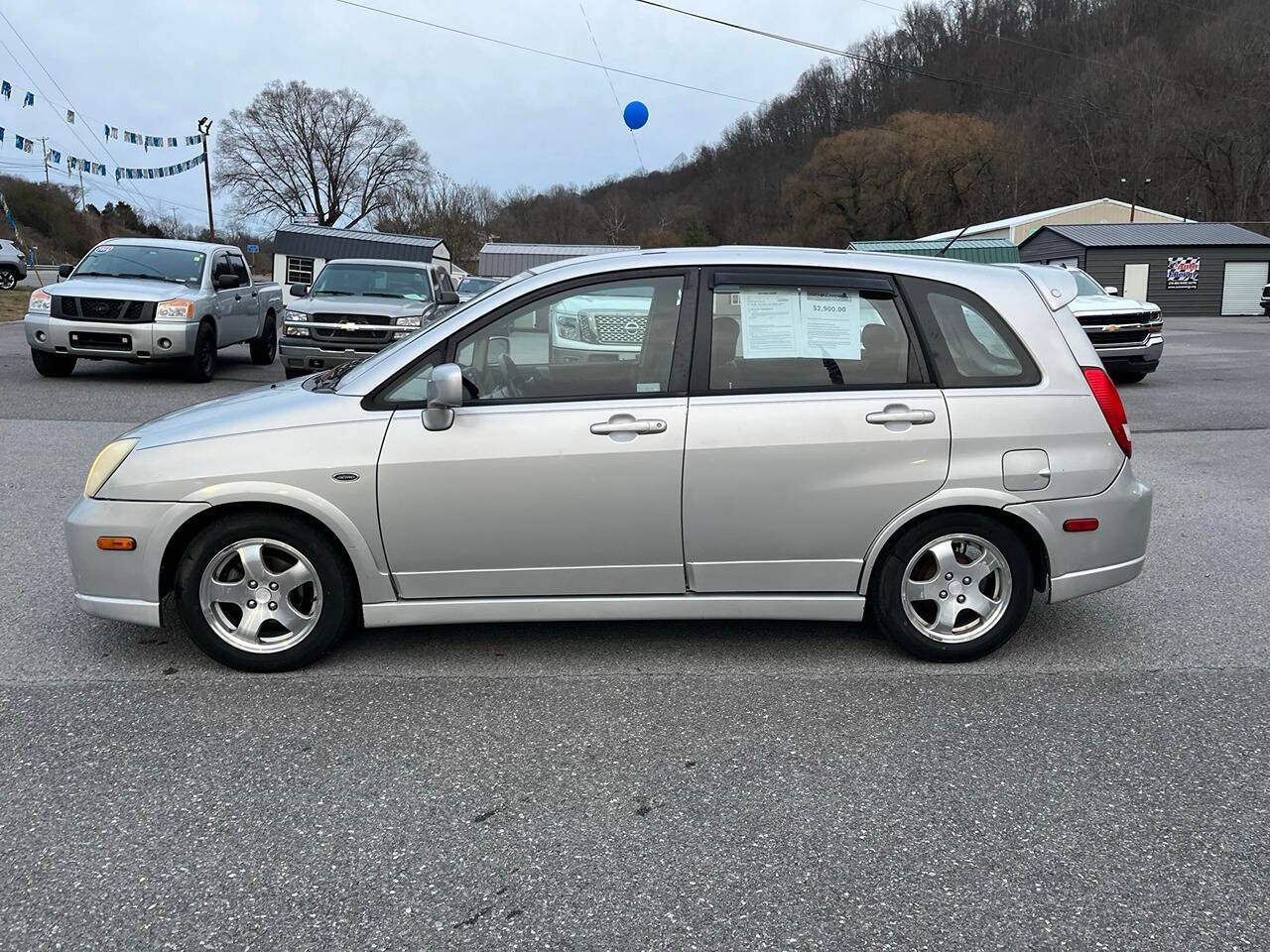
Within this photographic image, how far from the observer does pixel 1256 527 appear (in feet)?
22.9

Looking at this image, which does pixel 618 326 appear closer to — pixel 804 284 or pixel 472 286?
pixel 804 284

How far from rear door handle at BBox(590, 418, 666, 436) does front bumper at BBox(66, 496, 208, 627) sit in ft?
5.14

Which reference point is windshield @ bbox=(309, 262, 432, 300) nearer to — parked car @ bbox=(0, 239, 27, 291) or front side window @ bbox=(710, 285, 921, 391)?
front side window @ bbox=(710, 285, 921, 391)

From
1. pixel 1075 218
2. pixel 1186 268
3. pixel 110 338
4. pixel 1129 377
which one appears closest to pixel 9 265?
pixel 110 338

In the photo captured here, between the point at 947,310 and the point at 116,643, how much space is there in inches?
152

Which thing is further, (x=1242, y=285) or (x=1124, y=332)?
(x=1242, y=285)

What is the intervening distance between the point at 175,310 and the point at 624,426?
1151cm

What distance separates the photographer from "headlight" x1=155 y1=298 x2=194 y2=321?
1391 centimetres

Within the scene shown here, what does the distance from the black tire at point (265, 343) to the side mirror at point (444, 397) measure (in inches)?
566

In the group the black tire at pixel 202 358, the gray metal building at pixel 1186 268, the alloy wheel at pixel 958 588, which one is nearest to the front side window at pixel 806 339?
the alloy wheel at pixel 958 588

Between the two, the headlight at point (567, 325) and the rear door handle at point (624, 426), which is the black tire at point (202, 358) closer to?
the headlight at point (567, 325)

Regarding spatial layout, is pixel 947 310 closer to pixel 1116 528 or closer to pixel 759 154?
pixel 1116 528

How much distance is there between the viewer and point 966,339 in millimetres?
4535

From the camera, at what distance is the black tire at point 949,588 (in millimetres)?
4469
